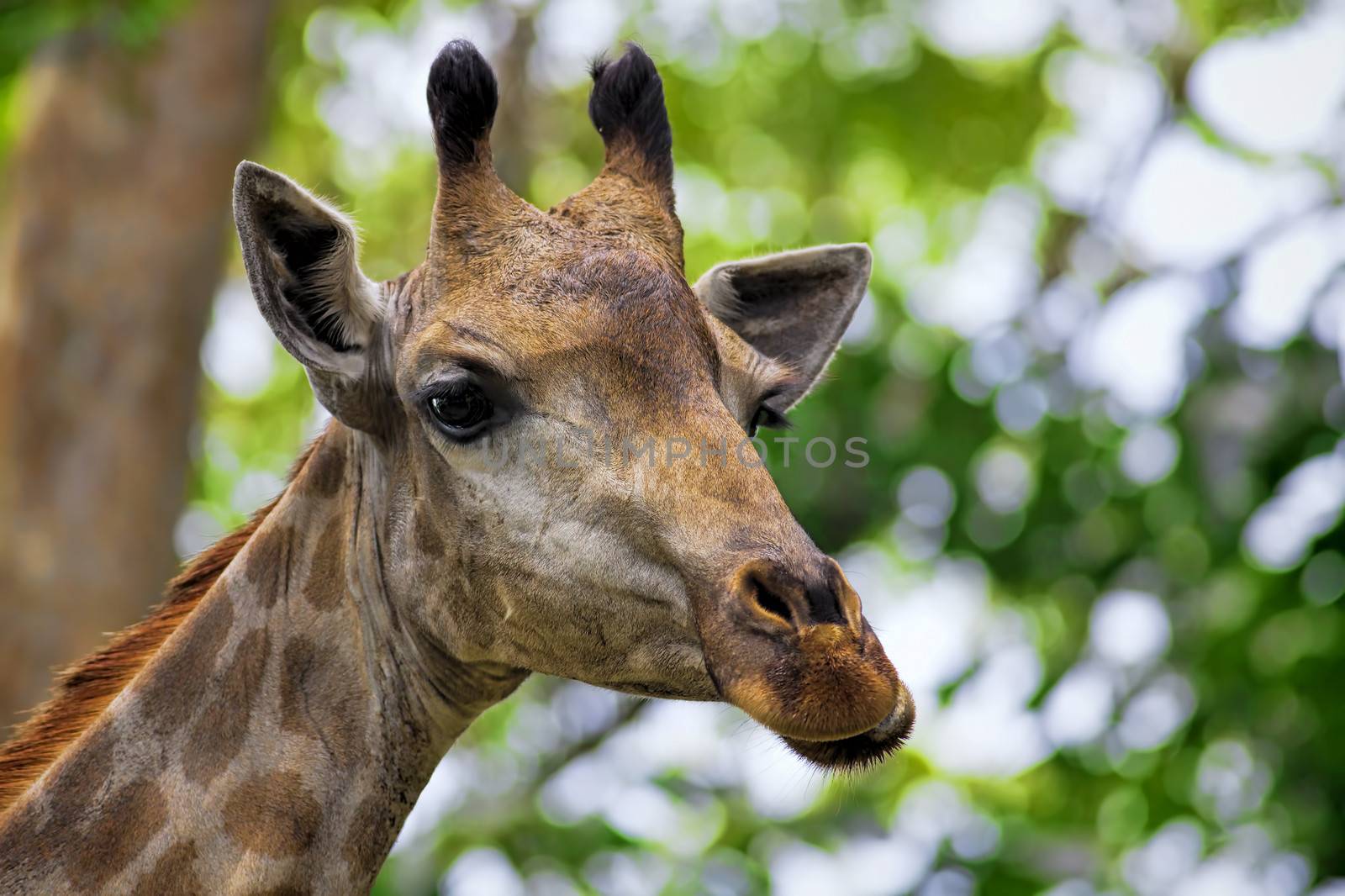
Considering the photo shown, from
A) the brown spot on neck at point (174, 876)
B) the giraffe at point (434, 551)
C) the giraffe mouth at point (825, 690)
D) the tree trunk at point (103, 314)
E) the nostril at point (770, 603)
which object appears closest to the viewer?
the giraffe mouth at point (825, 690)

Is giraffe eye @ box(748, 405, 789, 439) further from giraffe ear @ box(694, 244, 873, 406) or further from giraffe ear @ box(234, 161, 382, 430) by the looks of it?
giraffe ear @ box(234, 161, 382, 430)

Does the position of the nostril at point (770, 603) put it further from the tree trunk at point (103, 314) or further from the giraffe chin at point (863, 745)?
the tree trunk at point (103, 314)

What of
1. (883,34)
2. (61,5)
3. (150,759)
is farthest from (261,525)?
(883,34)

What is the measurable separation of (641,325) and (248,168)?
4.60 feet

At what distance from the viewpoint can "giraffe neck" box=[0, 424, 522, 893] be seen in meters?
4.84

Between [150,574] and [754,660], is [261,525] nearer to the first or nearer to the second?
[754,660]

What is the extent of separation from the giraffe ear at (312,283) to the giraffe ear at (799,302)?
1.67m

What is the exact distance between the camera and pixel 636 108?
5711mm

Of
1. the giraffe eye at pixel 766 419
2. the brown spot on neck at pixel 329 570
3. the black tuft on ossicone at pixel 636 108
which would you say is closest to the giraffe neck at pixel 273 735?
the brown spot on neck at pixel 329 570

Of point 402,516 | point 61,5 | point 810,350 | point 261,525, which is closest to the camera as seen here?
point 402,516

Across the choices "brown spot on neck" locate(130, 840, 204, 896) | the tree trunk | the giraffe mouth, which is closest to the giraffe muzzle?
the giraffe mouth

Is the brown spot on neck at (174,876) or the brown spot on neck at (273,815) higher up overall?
the brown spot on neck at (273,815)

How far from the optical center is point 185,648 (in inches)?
205

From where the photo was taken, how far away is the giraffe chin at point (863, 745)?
4113 mm
